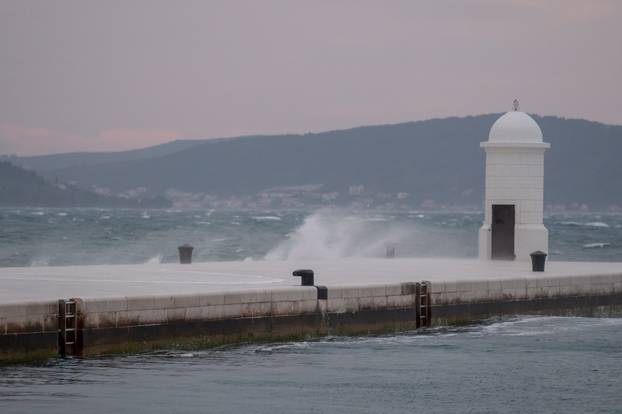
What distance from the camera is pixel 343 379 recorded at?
59.6 ft

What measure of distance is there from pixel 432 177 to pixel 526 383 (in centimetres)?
17670

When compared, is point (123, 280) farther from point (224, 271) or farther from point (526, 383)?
point (526, 383)

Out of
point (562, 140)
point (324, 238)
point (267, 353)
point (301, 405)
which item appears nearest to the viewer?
point (301, 405)

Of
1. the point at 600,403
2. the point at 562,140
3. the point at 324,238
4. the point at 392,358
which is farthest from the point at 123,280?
the point at 562,140

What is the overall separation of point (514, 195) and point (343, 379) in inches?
563

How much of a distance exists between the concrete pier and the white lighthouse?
1685mm

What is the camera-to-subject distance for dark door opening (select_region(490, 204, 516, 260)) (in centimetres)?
3159

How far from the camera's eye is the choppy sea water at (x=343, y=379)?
52.7 ft

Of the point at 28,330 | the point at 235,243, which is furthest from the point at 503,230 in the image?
the point at 235,243

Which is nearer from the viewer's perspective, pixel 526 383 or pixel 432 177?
pixel 526 383

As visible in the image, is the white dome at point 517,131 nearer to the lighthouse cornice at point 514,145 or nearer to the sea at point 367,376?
the lighthouse cornice at point 514,145

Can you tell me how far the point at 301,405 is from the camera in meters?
16.1

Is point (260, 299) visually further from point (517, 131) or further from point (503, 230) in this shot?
point (517, 131)

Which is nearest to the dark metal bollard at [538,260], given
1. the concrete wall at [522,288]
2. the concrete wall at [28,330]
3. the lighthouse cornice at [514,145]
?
the concrete wall at [522,288]
